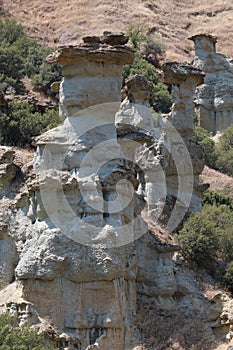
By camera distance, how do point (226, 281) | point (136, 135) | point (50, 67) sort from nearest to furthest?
point (226, 281) < point (136, 135) < point (50, 67)

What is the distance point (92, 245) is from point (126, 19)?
52968 mm

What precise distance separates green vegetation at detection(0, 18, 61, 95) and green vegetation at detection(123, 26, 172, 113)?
5.05m

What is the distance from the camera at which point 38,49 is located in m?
53.9

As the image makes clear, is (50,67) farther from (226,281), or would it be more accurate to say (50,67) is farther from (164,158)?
(226,281)

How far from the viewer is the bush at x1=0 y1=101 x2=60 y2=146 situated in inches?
1108

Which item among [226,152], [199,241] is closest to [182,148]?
[199,241]

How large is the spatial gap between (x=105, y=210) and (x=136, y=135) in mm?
6467

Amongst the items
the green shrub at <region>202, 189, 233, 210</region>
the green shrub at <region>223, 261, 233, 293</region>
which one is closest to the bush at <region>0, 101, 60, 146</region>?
the green shrub at <region>202, 189, 233, 210</region>

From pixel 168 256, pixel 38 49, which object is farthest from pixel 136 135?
pixel 38 49

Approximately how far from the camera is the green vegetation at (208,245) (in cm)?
2361

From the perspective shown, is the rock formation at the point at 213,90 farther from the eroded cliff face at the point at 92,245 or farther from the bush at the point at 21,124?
the eroded cliff face at the point at 92,245

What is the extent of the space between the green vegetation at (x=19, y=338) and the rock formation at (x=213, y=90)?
1321 inches

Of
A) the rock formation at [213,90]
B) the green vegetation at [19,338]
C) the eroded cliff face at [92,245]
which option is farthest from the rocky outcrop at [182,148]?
the rock formation at [213,90]

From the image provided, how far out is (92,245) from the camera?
18.7 metres
